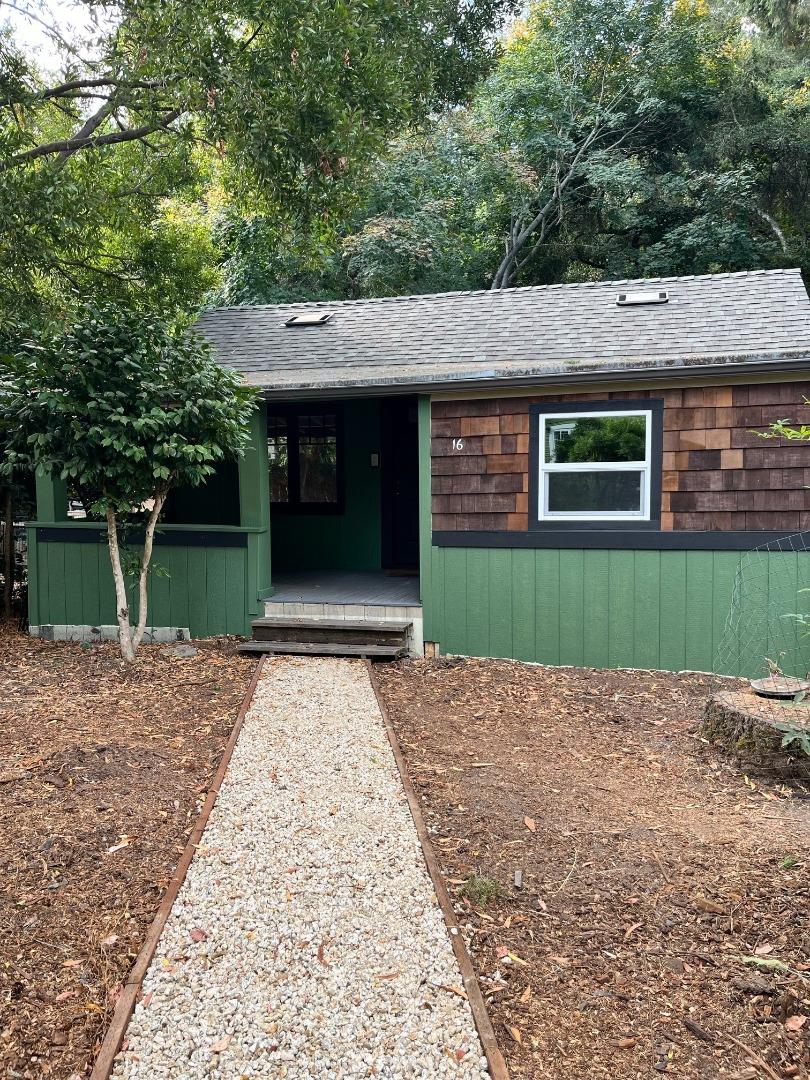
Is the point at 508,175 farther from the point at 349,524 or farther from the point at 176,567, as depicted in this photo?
the point at 176,567

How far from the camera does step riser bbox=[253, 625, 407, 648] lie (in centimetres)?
642

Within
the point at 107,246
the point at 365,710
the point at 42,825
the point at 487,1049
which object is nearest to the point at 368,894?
the point at 487,1049

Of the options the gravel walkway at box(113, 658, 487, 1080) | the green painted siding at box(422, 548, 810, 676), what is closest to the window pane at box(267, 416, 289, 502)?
the green painted siding at box(422, 548, 810, 676)

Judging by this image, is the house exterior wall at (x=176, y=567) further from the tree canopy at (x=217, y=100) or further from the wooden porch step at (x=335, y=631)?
the tree canopy at (x=217, y=100)

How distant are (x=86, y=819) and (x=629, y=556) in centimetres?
442

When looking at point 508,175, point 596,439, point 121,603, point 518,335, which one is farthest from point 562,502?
point 508,175

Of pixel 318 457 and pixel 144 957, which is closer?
pixel 144 957

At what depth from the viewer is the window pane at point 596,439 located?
6059mm

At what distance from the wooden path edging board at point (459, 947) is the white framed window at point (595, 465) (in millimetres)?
3056

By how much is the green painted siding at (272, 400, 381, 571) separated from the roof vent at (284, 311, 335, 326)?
0.99 m

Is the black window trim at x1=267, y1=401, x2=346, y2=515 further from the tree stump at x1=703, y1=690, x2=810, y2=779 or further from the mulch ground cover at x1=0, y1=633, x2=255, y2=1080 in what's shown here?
the tree stump at x1=703, y1=690, x2=810, y2=779

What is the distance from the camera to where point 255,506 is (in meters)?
6.85

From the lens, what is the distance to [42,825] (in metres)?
3.17

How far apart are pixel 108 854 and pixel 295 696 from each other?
229 cm
